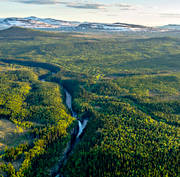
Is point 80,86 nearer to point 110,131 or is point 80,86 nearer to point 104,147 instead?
point 110,131

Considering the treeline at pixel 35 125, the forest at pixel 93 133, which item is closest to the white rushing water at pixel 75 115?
the forest at pixel 93 133

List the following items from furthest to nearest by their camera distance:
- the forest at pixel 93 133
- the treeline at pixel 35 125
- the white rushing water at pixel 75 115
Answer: the white rushing water at pixel 75 115
the treeline at pixel 35 125
the forest at pixel 93 133

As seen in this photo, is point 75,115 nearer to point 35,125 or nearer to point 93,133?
point 35,125

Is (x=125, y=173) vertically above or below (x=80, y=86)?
below

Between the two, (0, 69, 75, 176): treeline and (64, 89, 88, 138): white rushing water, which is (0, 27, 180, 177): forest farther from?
(64, 89, 88, 138): white rushing water

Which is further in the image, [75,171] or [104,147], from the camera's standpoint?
[104,147]

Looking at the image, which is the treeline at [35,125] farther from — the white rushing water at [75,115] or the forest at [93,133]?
the white rushing water at [75,115]

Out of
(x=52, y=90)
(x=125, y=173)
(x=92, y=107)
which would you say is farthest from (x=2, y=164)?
(x=52, y=90)

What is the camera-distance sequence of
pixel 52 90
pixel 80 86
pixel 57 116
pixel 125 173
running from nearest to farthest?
pixel 125 173
pixel 57 116
pixel 52 90
pixel 80 86

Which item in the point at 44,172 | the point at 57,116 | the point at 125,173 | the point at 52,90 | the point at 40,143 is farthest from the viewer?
the point at 52,90

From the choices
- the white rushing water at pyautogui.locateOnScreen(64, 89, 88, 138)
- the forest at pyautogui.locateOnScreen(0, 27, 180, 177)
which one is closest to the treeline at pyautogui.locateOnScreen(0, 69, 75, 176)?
the forest at pyautogui.locateOnScreen(0, 27, 180, 177)

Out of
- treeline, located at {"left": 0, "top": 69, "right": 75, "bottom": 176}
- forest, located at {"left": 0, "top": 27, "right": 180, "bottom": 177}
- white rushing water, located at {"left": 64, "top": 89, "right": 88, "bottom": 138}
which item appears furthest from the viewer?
white rushing water, located at {"left": 64, "top": 89, "right": 88, "bottom": 138}
